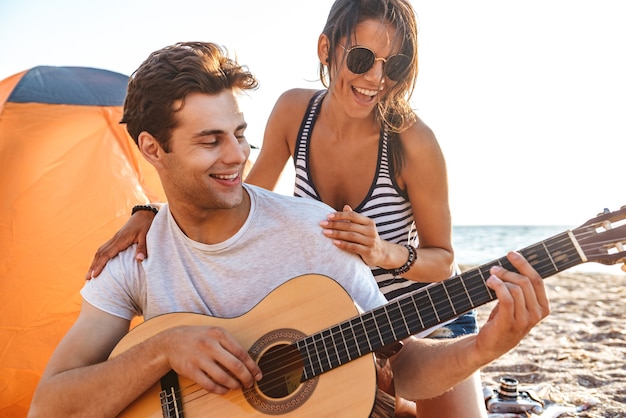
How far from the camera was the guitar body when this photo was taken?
5.74 ft

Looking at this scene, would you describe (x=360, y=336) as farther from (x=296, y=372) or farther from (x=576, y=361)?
(x=576, y=361)

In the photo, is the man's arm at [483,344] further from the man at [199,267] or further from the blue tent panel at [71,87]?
the blue tent panel at [71,87]

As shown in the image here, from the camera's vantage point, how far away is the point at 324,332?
181cm

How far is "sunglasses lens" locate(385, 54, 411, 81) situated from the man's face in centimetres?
65

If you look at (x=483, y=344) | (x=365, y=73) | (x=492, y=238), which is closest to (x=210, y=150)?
(x=365, y=73)

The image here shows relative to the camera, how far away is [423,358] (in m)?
1.88

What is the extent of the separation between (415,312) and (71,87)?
3.14 meters

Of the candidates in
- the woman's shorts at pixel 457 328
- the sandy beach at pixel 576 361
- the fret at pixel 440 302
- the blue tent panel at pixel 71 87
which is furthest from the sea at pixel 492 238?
the fret at pixel 440 302

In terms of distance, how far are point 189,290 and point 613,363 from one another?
9.88ft

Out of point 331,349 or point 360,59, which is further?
point 360,59

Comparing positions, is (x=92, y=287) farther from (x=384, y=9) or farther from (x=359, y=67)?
(x=384, y=9)

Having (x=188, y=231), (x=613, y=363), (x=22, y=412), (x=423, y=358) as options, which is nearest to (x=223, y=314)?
(x=188, y=231)

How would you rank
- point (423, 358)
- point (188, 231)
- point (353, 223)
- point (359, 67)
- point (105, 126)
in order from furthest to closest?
point (105, 126)
point (359, 67)
point (188, 231)
point (353, 223)
point (423, 358)

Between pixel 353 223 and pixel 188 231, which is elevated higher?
pixel 353 223
